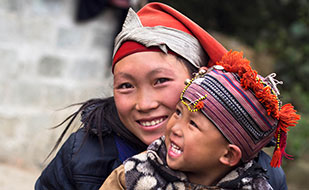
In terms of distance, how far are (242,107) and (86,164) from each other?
0.92 metres

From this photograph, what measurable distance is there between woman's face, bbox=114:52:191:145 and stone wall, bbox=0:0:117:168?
94.4 inches

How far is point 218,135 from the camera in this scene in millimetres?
1764

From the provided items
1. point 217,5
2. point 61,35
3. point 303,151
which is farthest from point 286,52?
point 61,35

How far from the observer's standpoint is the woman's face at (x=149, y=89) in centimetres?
203

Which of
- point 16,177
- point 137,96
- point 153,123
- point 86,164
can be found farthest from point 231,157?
point 16,177

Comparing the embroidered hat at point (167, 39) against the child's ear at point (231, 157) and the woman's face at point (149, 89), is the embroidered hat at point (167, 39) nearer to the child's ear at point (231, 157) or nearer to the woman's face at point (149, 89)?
the woman's face at point (149, 89)

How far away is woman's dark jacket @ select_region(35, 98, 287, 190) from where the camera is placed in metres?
2.17

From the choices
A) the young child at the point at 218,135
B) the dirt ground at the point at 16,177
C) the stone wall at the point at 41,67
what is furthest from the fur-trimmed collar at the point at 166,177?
the dirt ground at the point at 16,177

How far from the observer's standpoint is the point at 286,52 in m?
7.41

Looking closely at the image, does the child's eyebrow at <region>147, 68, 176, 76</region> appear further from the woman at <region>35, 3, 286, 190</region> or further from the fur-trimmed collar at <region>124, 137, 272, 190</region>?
the fur-trimmed collar at <region>124, 137, 272, 190</region>

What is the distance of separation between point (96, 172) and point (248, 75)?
38.4 inches

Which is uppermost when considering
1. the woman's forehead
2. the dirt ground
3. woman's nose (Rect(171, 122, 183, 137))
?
the woman's forehead

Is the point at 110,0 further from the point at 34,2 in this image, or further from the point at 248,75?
the point at 248,75

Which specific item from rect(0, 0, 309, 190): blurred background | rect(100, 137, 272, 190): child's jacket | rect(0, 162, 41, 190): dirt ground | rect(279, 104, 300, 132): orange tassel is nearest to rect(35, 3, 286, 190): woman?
rect(100, 137, 272, 190): child's jacket
